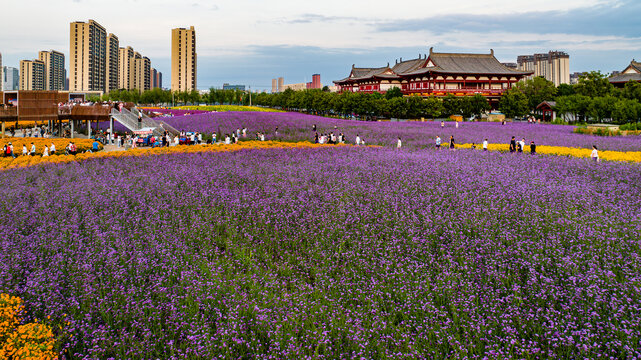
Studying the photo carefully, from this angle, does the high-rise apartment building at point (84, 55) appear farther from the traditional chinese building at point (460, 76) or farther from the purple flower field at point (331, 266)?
the purple flower field at point (331, 266)

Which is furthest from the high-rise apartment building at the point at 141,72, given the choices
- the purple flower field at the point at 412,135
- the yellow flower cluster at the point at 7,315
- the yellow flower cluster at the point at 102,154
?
the yellow flower cluster at the point at 7,315

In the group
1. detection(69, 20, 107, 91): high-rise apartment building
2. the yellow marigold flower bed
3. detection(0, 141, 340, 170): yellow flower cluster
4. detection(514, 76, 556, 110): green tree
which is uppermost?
detection(69, 20, 107, 91): high-rise apartment building

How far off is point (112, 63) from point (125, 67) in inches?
519

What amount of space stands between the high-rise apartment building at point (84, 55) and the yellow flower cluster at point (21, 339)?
16615cm

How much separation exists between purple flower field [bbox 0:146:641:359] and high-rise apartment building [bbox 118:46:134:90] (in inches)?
7332

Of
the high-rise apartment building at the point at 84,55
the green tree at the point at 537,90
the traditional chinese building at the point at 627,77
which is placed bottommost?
the green tree at the point at 537,90

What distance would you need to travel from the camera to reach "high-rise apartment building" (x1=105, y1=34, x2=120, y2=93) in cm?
16100

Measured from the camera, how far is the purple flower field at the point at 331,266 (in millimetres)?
4469

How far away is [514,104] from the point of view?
58250mm

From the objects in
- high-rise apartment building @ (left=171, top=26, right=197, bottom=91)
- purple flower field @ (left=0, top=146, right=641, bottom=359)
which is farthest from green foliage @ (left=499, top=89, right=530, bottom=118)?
high-rise apartment building @ (left=171, top=26, right=197, bottom=91)

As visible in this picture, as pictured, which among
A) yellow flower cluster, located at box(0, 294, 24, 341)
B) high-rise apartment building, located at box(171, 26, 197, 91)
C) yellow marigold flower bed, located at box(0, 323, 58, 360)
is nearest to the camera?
yellow marigold flower bed, located at box(0, 323, 58, 360)

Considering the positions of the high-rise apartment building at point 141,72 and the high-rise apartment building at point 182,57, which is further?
the high-rise apartment building at point 141,72

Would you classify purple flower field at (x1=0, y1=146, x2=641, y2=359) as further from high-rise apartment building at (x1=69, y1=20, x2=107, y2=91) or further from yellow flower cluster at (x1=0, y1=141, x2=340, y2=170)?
high-rise apartment building at (x1=69, y1=20, x2=107, y2=91)

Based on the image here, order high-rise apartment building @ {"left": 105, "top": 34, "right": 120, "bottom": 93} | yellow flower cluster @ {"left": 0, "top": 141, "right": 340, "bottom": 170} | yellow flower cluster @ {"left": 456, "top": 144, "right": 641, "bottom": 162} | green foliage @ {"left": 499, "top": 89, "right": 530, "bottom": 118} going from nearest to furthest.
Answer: yellow flower cluster @ {"left": 0, "top": 141, "right": 340, "bottom": 170}, yellow flower cluster @ {"left": 456, "top": 144, "right": 641, "bottom": 162}, green foliage @ {"left": 499, "top": 89, "right": 530, "bottom": 118}, high-rise apartment building @ {"left": 105, "top": 34, "right": 120, "bottom": 93}
